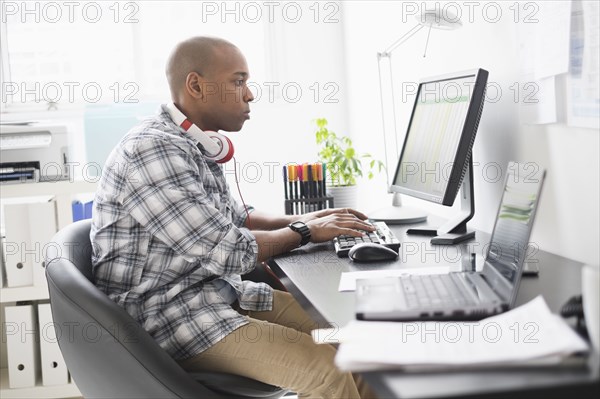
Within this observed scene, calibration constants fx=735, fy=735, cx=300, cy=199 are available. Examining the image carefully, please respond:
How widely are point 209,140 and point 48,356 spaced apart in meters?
1.45

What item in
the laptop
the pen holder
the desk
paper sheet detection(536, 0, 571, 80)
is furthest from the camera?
the pen holder

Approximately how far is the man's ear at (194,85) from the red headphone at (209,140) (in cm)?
9

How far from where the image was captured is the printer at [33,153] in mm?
2801

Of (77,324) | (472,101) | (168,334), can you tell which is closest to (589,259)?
(472,101)

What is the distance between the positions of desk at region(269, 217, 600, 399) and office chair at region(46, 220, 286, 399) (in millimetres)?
290

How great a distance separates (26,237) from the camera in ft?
9.23

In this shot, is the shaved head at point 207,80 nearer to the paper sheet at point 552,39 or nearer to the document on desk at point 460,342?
the paper sheet at point 552,39

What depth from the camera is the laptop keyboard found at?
3.62 ft

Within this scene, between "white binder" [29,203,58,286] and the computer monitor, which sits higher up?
the computer monitor

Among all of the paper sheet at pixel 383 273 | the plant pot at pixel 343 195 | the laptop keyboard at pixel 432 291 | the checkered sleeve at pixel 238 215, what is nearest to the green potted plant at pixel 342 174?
the plant pot at pixel 343 195

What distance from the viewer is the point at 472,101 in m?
1.67

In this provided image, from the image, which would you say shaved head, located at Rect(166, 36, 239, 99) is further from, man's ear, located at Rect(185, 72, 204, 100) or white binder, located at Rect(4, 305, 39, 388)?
white binder, located at Rect(4, 305, 39, 388)

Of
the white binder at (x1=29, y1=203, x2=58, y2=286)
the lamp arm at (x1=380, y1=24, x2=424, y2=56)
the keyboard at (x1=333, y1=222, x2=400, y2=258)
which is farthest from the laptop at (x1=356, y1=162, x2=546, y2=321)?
the white binder at (x1=29, y1=203, x2=58, y2=286)

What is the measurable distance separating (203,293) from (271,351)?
23 cm
